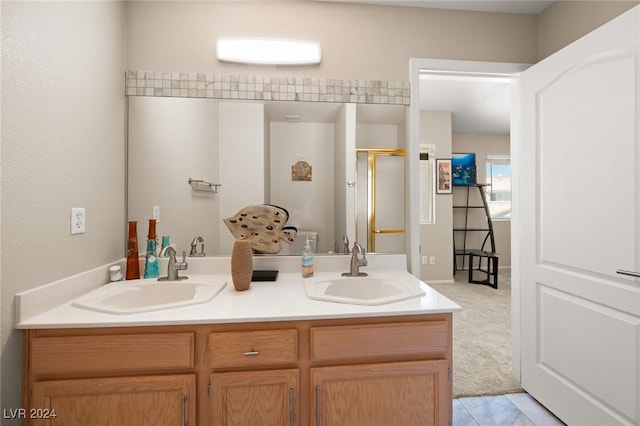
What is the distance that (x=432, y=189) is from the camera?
14.9 ft

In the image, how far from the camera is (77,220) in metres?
1.27

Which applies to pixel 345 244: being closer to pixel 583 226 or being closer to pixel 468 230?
pixel 583 226

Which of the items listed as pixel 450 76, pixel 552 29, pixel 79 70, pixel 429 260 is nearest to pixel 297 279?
pixel 79 70

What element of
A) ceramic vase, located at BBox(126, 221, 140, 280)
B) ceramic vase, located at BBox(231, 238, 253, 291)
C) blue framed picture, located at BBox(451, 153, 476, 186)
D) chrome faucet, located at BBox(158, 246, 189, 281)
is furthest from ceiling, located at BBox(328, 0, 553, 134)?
ceramic vase, located at BBox(126, 221, 140, 280)

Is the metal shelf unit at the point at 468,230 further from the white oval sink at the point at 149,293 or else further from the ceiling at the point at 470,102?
the white oval sink at the point at 149,293

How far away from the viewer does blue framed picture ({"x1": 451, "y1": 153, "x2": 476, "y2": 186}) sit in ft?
16.8

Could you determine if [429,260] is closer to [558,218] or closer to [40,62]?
[558,218]

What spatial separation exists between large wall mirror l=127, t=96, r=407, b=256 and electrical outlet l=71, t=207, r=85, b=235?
371 mm

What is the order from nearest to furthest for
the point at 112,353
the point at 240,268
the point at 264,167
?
the point at 112,353 < the point at 240,268 < the point at 264,167

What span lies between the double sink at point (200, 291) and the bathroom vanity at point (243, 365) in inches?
2.2

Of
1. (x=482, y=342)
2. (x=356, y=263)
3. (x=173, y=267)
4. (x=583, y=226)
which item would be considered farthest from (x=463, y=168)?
(x=173, y=267)

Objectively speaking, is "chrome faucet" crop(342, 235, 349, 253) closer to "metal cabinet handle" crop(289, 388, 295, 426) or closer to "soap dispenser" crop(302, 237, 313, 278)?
"soap dispenser" crop(302, 237, 313, 278)

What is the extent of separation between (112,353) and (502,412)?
205 centimetres

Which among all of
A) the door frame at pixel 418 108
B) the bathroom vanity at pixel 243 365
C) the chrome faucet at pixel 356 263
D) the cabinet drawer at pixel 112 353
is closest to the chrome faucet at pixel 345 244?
the chrome faucet at pixel 356 263
